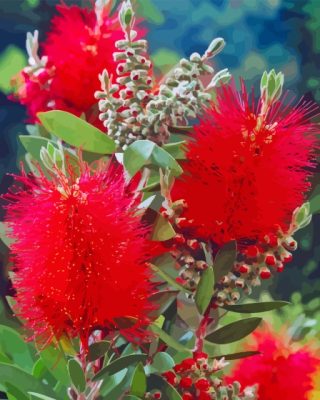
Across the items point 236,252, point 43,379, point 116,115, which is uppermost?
point 116,115

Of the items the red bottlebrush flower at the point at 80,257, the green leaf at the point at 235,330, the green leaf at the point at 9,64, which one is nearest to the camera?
the red bottlebrush flower at the point at 80,257

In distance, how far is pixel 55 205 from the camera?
474 millimetres

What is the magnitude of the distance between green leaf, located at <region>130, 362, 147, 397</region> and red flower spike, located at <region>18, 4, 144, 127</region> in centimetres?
23

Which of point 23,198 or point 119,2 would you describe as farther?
point 119,2

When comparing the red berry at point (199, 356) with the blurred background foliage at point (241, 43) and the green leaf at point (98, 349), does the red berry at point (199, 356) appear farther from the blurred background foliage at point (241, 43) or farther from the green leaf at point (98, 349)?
the blurred background foliage at point (241, 43)

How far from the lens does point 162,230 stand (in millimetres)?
533

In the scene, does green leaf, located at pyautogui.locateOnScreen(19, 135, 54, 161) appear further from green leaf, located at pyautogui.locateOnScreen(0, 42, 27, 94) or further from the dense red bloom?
green leaf, located at pyautogui.locateOnScreen(0, 42, 27, 94)

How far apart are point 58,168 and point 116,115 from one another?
0.06 metres

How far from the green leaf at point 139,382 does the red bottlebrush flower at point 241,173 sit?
0.12 meters

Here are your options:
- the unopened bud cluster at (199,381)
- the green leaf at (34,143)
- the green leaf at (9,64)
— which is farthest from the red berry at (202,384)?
the green leaf at (9,64)

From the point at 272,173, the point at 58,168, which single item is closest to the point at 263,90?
the point at 272,173

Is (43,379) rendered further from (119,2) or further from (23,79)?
(119,2)

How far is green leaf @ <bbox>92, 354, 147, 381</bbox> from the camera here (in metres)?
0.53

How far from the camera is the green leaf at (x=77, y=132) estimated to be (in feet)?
1.79
